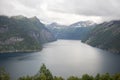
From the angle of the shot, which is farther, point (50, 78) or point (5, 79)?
point (50, 78)

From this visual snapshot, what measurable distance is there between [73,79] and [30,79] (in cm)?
2764

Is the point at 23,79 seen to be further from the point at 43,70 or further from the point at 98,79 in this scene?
the point at 98,79

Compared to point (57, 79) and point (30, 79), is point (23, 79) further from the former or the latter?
point (57, 79)

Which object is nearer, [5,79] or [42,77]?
[5,79]

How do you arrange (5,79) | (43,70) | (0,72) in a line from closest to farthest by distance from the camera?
(5,79), (0,72), (43,70)

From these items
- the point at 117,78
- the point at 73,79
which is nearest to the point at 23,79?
the point at 73,79

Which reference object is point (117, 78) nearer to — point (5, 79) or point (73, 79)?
point (73, 79)

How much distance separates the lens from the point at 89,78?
17750 cm

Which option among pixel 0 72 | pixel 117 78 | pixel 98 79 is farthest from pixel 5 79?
pixel 117 78

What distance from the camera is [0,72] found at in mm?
163875

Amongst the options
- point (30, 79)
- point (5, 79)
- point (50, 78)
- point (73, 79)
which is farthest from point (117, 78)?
point (5, 79)

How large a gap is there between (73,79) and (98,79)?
17004 millimetres

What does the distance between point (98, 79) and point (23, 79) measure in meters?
49.0

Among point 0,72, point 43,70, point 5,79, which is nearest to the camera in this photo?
point 5,79
